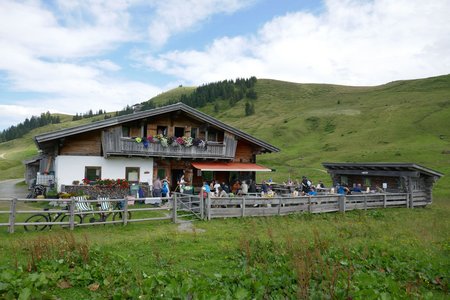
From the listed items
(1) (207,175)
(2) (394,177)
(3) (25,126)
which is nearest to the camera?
(2) (394,177)

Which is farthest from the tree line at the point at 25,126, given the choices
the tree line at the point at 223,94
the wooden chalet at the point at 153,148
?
the wooden chalet at the point at 153,148

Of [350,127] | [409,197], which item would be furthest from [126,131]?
[350,127]

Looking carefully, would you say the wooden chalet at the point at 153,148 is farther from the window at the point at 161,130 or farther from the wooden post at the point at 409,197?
the wooden post at the point at 409,197

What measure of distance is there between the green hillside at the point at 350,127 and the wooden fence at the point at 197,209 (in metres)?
18.5

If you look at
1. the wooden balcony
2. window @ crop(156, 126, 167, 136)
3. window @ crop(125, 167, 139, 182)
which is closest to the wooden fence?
window @ crop(125, 167, 139, 182)

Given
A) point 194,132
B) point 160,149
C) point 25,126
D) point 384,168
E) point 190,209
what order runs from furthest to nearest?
point 25,126, point 194,132, point 384,168, point 160,149, point 190,209

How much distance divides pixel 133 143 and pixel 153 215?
25.1 ft

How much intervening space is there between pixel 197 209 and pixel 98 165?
29.1ft

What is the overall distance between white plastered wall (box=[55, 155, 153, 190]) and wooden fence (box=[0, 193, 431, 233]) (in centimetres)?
243

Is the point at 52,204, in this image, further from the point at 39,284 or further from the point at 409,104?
the point at 409,104

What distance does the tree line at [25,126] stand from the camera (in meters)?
165

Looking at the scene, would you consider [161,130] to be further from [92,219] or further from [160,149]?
[92,219]

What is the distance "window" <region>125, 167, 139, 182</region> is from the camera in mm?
24766

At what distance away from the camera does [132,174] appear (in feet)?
82.1
